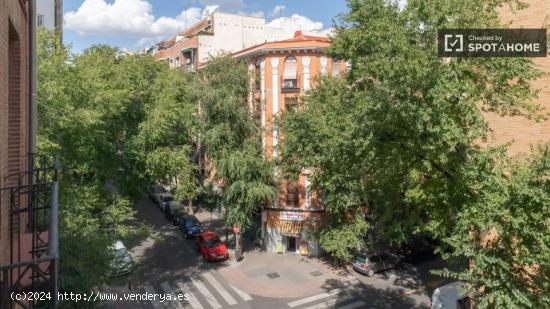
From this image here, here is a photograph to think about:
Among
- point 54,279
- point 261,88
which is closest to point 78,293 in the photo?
point 54,279

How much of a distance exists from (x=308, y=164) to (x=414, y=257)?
9.67m

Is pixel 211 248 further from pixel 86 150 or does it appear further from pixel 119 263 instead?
pixel 86 150

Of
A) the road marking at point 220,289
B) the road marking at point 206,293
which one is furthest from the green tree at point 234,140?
the road marking at point 206,293

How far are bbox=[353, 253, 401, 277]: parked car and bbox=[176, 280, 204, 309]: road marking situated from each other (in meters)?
8.70

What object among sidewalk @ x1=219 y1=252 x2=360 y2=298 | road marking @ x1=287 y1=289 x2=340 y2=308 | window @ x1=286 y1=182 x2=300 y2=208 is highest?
window @ x1=286 y1=182 x2=300 y2=208

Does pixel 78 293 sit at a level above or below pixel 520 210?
below

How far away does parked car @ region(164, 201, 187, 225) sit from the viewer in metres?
30.4

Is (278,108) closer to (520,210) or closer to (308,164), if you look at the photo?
(308,164)

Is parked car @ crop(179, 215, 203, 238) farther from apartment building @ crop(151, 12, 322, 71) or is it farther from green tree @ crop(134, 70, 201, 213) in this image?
apartment building @ crop(151, 12, 322, 71)

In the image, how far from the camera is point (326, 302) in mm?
18203

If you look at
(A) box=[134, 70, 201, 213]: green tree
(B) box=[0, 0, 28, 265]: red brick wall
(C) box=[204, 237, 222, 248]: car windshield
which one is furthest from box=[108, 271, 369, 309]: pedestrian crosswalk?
(B) box=[0, 0, 28, 265]: red brick wall

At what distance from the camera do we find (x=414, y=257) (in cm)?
2336

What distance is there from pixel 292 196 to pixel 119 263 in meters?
12.0

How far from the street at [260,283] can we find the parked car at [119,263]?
0.42m
